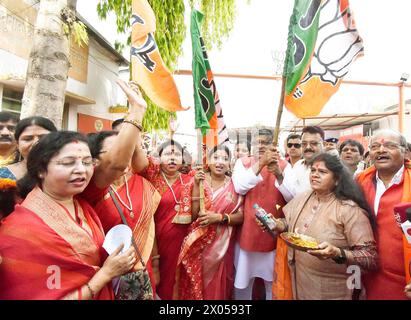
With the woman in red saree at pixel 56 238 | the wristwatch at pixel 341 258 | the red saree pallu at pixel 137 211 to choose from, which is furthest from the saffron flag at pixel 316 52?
the woman in red saree at pixel 56 238

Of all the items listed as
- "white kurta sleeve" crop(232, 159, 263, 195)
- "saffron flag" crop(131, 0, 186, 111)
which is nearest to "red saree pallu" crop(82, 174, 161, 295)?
"saffron flag" crop(131, 0, 186, 111)

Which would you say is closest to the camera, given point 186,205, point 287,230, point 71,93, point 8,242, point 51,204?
point 8,242

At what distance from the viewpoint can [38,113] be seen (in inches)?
113

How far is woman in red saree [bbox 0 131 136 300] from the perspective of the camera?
1327mm

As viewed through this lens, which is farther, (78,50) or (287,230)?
(78,50)

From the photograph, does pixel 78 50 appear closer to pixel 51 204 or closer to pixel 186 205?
pixel 186 205

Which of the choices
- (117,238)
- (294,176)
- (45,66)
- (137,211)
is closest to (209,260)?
(137,211)

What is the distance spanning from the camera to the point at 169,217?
112 inches

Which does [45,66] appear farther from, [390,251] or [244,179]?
[390,251]

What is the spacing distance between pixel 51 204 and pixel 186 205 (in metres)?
1.45

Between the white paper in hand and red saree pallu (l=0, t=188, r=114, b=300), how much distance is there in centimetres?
9

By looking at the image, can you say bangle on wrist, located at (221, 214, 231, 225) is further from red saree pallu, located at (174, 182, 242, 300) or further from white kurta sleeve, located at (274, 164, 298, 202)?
white kurta sleeve, located at (274, 164, 298, 202)
